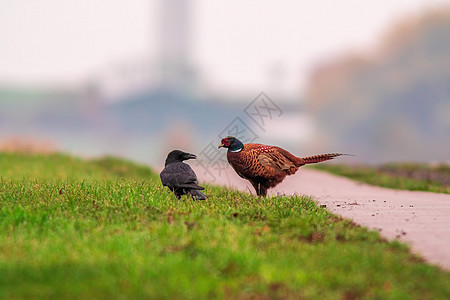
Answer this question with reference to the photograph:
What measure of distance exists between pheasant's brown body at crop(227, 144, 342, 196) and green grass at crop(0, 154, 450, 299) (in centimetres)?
51

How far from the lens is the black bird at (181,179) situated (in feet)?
28.9

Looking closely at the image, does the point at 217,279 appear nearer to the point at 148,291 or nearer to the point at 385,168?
the point at 148,291

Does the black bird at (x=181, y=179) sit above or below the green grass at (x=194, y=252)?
above

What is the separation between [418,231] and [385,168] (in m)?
16.3

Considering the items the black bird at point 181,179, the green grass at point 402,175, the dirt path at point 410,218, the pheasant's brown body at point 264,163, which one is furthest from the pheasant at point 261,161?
the green grass at point 402,175

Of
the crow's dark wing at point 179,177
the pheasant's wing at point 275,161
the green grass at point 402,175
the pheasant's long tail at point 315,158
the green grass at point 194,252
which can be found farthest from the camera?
the green grass at point 402,175

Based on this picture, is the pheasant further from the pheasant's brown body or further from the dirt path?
the dirt path

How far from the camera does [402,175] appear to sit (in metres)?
20.3

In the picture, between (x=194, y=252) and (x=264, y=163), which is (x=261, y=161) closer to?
(x=264, y=163)

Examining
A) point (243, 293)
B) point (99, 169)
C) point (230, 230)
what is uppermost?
point (99, 169)

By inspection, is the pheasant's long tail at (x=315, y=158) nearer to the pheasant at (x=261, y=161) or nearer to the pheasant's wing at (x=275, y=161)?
the pheasant at (x=261, y=161)

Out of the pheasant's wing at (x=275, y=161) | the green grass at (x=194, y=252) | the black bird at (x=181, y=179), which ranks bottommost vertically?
the green grass at (x=194, y=252)

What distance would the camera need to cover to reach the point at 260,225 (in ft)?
25.8

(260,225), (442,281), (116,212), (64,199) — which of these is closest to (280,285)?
(442,281)
